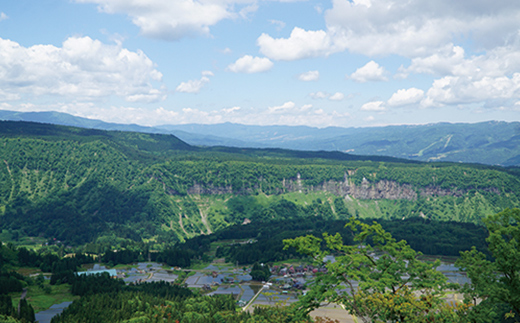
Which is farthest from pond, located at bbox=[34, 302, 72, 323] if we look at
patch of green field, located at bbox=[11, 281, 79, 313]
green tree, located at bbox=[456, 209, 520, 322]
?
green tree, located at bbox=[456, 209, 520, 322]

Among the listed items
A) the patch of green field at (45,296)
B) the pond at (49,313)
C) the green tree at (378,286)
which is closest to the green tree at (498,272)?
the green tree at (378,286)

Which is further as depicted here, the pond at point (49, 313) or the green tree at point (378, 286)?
the pond at point (49, 313)

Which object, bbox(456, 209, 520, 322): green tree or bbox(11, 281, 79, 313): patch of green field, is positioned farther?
bbox(11, 281, 79, 313): patch of green field

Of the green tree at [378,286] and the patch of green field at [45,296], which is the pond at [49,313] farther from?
the green tree at [378,286]

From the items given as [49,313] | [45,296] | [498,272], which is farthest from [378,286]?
[45,296]

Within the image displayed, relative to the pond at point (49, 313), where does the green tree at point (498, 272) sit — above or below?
above

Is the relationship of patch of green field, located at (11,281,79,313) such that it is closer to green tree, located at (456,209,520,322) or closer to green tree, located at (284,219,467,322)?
green tree, located at (284,219,467,322)

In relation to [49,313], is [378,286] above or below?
above

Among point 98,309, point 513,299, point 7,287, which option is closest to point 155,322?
point 98,309

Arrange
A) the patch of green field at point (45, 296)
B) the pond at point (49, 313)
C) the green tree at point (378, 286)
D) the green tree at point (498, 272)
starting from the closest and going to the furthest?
the green tree at point (378, 286) < the green tree at point (498, 272) < the pond at point (49, 313) < the patch of green field at point (45, 296)

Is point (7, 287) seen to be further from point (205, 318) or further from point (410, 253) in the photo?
point (410, 253)

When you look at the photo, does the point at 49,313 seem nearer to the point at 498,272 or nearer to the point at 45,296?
the point at 45,296
